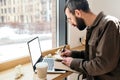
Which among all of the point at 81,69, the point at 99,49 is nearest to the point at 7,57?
the point at 81,69

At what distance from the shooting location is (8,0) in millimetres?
2299

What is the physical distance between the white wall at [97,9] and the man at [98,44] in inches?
44.5

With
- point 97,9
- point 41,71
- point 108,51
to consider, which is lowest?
point 41,71

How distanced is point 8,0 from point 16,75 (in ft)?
3.00

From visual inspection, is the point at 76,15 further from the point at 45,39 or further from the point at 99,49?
the point at 45,39

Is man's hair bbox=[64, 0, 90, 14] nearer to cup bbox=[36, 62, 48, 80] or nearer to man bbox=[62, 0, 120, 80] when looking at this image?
man bbox=[62, 0, 120, 80]

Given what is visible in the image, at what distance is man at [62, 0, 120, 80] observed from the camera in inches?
59.5

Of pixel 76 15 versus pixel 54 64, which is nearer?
pixel 76 15

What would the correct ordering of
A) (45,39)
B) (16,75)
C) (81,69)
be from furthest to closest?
(45,39), (16,75), (81,69)

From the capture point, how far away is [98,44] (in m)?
1.58

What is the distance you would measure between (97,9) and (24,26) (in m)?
1.34

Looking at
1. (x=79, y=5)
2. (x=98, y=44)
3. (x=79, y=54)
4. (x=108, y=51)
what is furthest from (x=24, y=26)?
(x=108, y=51)

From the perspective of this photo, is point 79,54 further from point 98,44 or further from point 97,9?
point 97,9

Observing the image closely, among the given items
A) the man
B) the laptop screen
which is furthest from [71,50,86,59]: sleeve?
the laptop screen
